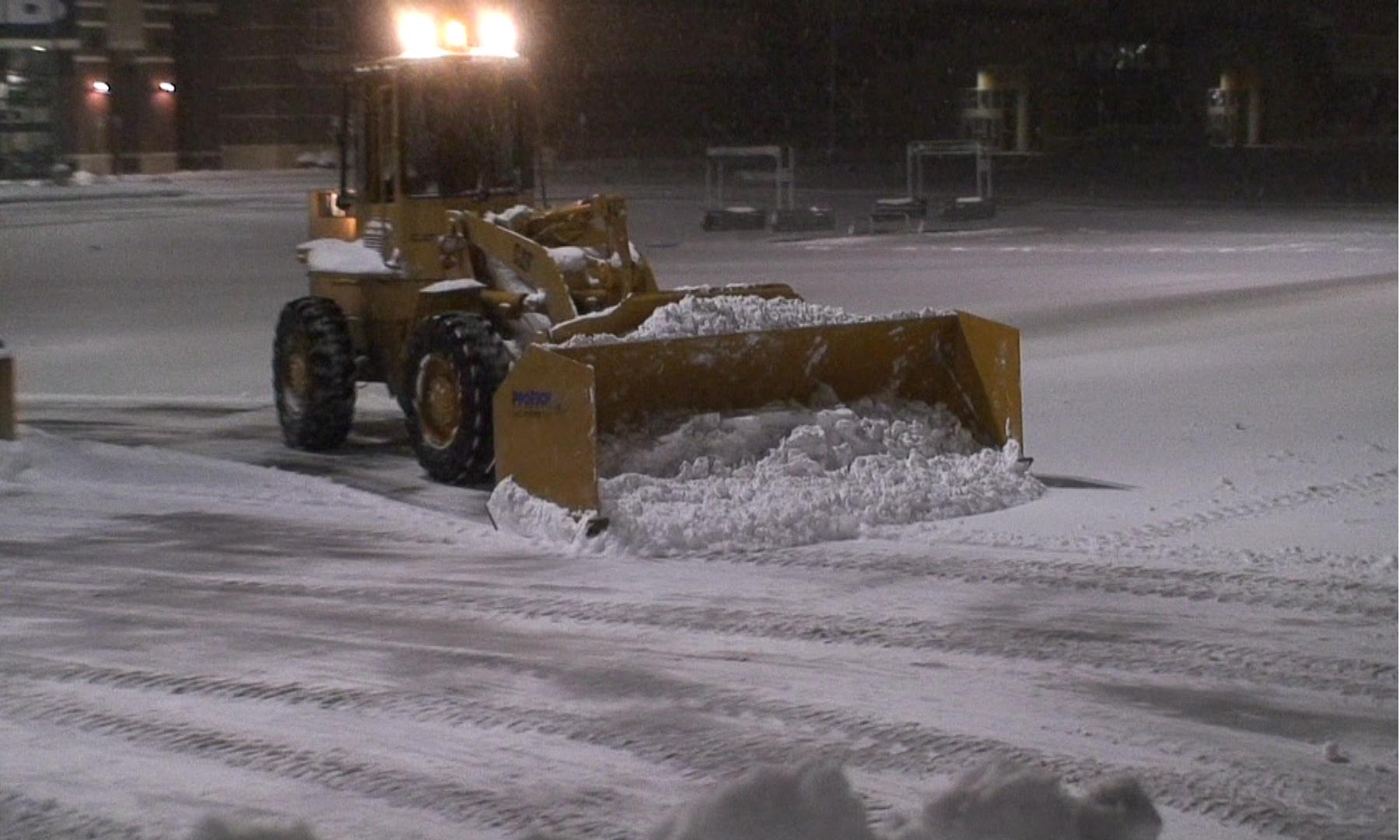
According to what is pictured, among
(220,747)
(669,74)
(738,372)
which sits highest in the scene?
(669,74)

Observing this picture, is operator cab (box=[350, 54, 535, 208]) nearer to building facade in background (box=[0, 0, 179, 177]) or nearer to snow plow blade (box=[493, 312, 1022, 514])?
snow plow blade (box=[493, 312, 1022, 514])

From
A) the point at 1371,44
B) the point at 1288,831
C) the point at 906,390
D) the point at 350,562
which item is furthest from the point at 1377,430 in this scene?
the point at 1371,44

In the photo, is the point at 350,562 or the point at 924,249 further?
the point at 924,249

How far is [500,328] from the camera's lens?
11500 millimetres

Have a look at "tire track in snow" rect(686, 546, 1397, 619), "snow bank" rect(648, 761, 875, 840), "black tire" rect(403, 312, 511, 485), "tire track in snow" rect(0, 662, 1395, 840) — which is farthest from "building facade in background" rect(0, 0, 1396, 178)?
"snow bank" rect(648, 761, 875, 840)

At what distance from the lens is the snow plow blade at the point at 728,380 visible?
9.39 m

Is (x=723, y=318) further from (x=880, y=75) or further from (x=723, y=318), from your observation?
(x=880, y=75)

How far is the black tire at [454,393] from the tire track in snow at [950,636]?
2233mm

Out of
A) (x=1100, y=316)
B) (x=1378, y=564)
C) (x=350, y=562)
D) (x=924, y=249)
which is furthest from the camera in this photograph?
Result: (x=924, y=249)

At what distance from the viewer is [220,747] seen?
6.20 meters

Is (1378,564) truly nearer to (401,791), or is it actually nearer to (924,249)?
(401,791)

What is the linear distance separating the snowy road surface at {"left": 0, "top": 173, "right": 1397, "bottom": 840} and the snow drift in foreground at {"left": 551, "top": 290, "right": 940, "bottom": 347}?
1.33m

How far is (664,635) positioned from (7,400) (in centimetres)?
596

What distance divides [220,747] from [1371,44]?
7874 centimetres
